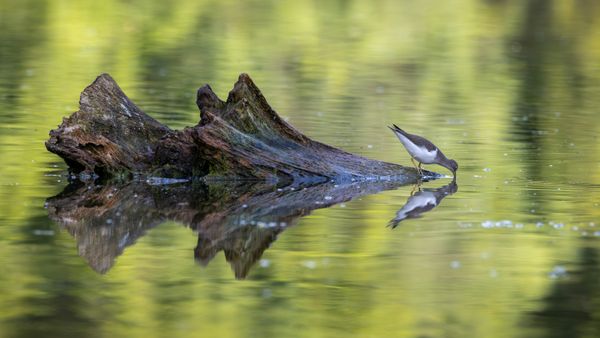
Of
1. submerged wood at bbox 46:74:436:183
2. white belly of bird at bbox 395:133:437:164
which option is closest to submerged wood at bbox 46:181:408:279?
submerged wood at bbox 46:74:436:183

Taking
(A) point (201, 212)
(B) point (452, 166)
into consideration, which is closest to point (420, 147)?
(B) point (452, 166)

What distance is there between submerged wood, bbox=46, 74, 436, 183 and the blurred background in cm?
51

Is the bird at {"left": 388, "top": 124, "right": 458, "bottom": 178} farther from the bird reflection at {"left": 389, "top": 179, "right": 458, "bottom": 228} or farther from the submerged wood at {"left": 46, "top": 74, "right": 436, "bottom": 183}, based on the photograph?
the submerged wood at {"left": 46, "top": 74, "right": 436, "bottom": 183}

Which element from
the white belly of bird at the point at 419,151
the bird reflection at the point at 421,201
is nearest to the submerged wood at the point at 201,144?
the white belly of bird at the point at 419,151

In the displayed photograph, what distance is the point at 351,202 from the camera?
13023mm

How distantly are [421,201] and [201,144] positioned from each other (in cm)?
221

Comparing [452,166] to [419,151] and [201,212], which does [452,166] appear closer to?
[419,151]

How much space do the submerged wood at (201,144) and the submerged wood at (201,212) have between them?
0.28m

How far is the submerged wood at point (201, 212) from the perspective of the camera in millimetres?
10516

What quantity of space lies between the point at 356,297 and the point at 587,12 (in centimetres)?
4061

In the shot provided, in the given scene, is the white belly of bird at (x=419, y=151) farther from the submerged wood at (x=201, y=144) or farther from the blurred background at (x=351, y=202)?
the submerged wood at (x=201, y=144)

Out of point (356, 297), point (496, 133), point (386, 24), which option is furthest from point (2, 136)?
point (386, 24)

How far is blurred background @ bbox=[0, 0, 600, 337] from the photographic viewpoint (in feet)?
28.1

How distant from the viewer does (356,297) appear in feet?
29.6
